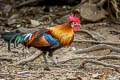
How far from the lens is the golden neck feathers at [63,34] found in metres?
6.47

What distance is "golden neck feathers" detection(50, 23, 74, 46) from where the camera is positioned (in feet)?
21.2

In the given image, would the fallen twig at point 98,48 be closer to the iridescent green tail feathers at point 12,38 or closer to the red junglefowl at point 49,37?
the red junglefowl at point 49,37

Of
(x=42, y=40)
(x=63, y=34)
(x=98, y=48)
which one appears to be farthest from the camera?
(x=98, y=48)

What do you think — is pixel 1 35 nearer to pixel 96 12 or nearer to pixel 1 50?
pixel 1 50

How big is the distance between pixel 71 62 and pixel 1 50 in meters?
1.93

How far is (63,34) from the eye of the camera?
6.51 m

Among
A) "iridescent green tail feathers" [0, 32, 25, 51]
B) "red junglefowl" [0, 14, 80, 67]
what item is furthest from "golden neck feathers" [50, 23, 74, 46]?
"iridescent green tail feathers" [0, 32, 25, 51]

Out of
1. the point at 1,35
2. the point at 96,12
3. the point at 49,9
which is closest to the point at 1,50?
the point at 1,35

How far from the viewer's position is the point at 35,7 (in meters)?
13.6

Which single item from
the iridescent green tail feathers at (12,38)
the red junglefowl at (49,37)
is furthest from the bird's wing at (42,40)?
the iridescent green tail feathers at (12,38)

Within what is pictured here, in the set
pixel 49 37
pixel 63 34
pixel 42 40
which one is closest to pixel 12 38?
pixel 42 40

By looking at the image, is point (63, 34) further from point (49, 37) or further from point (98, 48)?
point (98, 48)

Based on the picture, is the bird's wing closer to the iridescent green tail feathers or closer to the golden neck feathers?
the golden neck feathers

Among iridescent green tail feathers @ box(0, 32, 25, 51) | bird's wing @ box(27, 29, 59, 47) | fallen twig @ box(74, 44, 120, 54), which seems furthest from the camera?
fallen twig @ box(74, 44, 120, 54)
